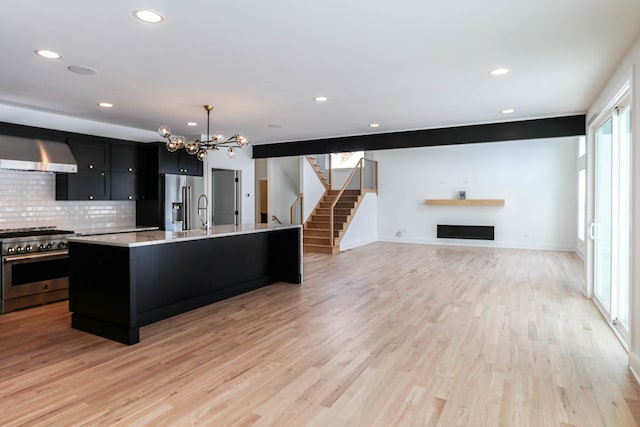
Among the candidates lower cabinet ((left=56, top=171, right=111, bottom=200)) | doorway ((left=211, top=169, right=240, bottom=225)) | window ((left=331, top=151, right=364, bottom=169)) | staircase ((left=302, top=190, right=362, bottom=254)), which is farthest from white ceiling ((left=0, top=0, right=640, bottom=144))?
window ((left=331, top=151, right=364, bottom=169))

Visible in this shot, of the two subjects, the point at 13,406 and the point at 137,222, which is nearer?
the point at 13,406

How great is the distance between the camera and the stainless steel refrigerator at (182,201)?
659 centimetres

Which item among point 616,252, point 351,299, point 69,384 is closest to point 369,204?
point 351,299

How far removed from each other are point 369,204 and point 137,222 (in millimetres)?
6843

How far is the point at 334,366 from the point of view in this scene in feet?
10.2

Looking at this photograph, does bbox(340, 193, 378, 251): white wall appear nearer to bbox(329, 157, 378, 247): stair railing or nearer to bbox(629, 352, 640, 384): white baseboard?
bbox(329, 157, 378, 247): stair railing

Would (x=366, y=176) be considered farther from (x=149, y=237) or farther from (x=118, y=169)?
(x=149, y=237)

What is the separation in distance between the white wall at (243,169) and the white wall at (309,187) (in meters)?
1.98

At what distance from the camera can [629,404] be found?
8.27 feet

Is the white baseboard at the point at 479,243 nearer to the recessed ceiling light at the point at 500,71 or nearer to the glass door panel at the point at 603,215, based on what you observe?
the glass door panel at the point at 603,215

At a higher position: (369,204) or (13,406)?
(369,204)

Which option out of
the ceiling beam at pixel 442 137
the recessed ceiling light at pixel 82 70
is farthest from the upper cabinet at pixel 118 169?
the recessed ceiling light at pixel 82 70

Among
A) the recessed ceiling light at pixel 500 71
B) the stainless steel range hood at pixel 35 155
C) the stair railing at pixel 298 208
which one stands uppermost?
the recessed ceiling light at pixel 500 71

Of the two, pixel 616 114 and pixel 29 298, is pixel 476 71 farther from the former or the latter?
pixel 29 298
